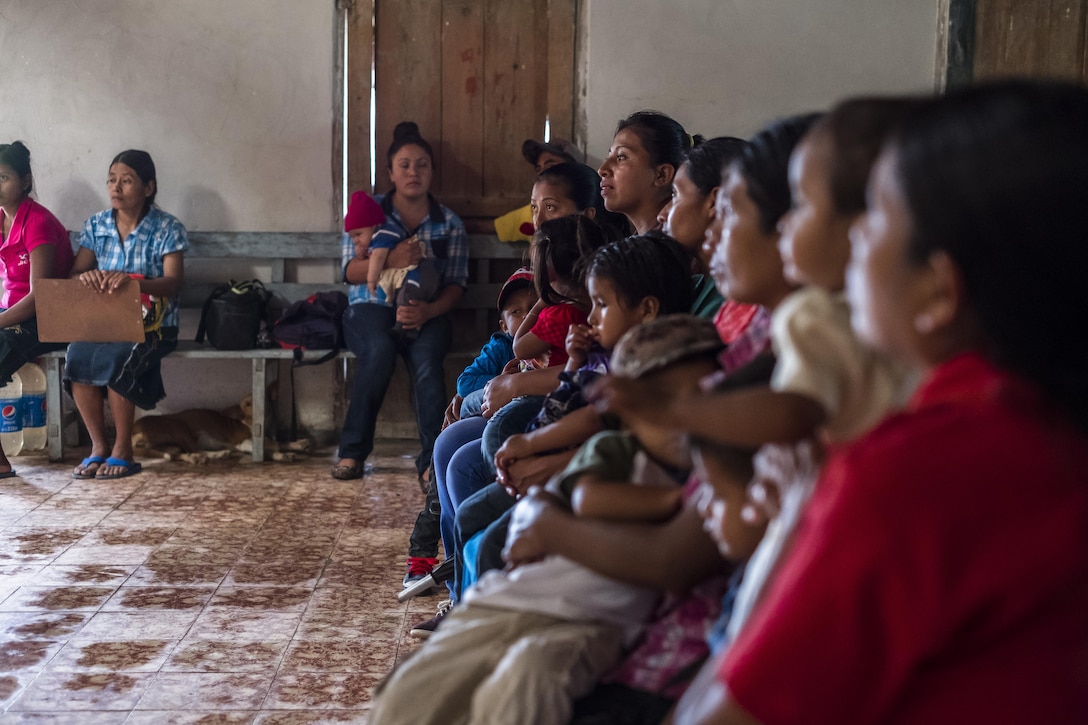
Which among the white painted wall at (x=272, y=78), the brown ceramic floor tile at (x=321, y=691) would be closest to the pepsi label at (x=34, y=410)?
the white painted wall at (x=272, y=78)

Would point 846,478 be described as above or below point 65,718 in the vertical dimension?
above

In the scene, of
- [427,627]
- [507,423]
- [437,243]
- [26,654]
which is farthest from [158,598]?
[437,243]

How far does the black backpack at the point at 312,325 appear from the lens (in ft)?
15.8

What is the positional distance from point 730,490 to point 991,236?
393 millimetres

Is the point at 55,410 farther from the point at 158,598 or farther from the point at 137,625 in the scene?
the point at 137,625

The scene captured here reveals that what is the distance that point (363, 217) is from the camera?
4.69m

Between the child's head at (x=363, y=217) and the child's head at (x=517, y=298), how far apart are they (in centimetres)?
168

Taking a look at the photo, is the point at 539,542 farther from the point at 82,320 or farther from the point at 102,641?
the point at 82,320

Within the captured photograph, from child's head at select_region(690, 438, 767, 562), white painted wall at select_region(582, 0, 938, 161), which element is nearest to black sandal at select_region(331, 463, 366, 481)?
white painted wall at select_region(582, 0, 938, 161)

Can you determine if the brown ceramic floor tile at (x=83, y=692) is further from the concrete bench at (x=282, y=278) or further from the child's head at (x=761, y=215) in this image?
the concrete bench at (x=282, y=278)

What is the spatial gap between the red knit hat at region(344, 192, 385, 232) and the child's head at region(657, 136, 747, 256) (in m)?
2.82

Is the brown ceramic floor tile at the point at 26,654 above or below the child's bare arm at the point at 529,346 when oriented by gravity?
below

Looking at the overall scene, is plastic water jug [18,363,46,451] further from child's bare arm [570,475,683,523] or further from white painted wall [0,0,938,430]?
child's bare arm [570,475,683,523]

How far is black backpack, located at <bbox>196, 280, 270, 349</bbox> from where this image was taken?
482cm
